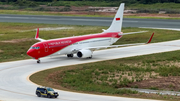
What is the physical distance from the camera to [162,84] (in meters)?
41.4

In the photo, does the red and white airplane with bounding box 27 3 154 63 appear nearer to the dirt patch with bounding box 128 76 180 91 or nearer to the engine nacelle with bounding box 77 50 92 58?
the engine nacelle with bounding box 77 50 92 58

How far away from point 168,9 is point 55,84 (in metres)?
108

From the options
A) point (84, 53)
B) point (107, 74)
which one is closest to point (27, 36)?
point (84, 53)

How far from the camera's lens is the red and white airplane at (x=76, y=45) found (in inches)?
2108

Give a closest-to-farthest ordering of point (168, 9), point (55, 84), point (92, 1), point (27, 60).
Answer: point (55, 84) < point (27, 60) < point (168, 9) < point (92, 1)

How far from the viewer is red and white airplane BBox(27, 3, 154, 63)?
53541mm

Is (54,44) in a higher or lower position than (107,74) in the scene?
higher

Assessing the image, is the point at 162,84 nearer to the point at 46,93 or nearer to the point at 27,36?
the point at 46,93

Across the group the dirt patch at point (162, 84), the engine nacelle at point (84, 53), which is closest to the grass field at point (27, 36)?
the engine nacelle at point (84, 53)

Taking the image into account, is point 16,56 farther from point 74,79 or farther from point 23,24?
point 23,24

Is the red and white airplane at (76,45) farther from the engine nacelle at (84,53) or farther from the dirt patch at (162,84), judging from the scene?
the dirt patch at (162,84)

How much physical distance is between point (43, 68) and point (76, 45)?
388 inches

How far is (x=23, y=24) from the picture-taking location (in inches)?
4291

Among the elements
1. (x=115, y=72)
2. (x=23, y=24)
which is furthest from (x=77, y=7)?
(x=115, y=72)
